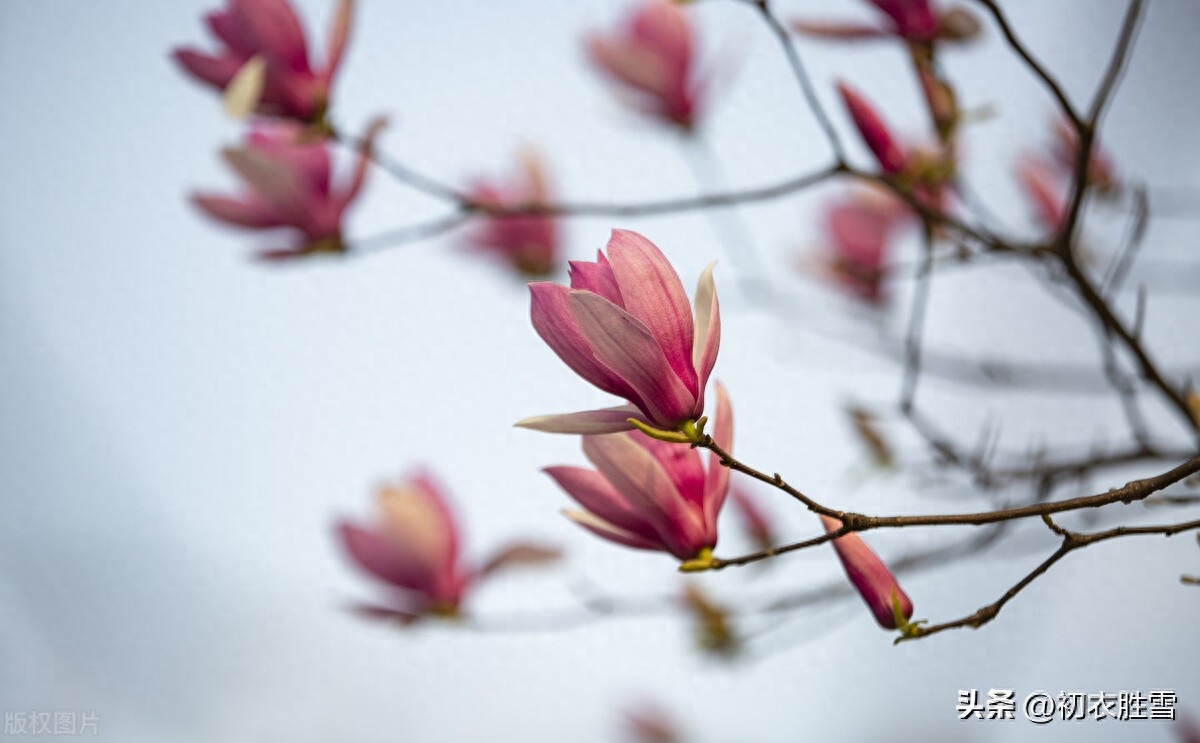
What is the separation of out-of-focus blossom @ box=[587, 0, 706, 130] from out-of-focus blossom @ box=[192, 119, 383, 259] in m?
0.40

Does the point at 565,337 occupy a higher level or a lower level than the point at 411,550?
higher

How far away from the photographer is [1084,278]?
29.7 inches

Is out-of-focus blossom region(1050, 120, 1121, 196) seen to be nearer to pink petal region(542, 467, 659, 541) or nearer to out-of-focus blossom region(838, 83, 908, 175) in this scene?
out-of-focus blossom region(838, 83, 908, 175)

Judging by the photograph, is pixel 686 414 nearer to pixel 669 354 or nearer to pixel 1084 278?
pixel 669 354

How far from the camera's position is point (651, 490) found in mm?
564

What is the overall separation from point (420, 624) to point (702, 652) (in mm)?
426

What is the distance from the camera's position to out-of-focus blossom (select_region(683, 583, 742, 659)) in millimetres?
1235

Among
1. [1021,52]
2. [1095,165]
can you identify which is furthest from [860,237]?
[1021,52]

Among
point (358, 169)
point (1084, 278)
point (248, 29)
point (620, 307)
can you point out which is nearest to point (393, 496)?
point (358, 169)

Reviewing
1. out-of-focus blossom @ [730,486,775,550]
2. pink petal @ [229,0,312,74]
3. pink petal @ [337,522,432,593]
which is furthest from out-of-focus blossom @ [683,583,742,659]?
pink petal @ [229,0,312,74]

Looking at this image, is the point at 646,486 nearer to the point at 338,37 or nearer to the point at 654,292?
the point at 654,292

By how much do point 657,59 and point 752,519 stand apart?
2.14 ft

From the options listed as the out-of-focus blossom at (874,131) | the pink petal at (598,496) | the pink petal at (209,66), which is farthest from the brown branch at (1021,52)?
the pink petal at (209,66)

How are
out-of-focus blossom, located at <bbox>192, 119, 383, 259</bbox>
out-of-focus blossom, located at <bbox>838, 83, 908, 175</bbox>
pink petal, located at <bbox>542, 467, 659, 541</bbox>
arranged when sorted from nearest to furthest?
pink petal, located at <bbox>542, 467, 659, 541</bbox> → out-of-focus blossom, located at <bbox>838, 83, 908, 175</bbox> → out-of-focus blossom, located at <bbox>192, 119, 383, 259</bbox>
